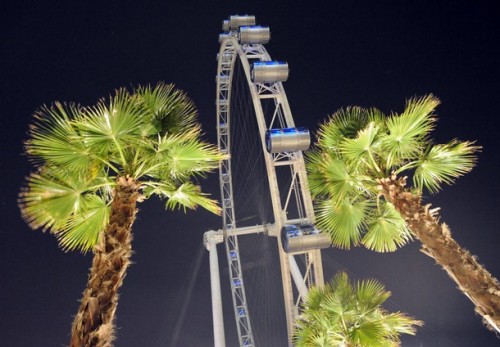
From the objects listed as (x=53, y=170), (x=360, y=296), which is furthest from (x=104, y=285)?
(x=360, y=296)

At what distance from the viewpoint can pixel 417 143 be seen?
696cm

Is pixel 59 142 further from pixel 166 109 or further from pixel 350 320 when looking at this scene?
pixel 350 320

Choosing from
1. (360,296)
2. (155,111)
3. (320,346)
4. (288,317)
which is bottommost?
(320,346)

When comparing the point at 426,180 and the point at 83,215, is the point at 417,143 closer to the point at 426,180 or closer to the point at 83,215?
the point at 426,180

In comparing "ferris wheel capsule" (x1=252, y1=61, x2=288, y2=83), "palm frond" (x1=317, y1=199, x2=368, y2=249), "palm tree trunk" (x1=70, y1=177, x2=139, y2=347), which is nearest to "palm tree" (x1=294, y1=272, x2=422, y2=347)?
"palm frond" (x1=317, y1=199, x2=368, y2=249)

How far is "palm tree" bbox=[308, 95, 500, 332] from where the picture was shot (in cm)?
500

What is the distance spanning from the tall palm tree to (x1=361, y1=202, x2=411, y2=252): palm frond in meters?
3.69

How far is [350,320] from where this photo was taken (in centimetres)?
664

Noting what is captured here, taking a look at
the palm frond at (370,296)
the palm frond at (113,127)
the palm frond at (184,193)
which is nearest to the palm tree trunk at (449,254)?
the palm frond at (370,296)

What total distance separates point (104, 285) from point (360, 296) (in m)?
4.58

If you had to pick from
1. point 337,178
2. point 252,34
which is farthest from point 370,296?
point 252,34

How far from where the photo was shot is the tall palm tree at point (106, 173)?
422 cm

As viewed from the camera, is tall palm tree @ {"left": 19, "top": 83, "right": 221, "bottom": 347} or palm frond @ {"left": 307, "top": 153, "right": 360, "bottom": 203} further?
palm frond @ {"left": 307, "top": 153, "right": 360, "bottom": 203}

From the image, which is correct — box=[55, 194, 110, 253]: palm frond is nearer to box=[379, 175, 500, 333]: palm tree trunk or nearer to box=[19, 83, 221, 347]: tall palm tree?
box=[19, 83, 221, 347]: tall palm tree
